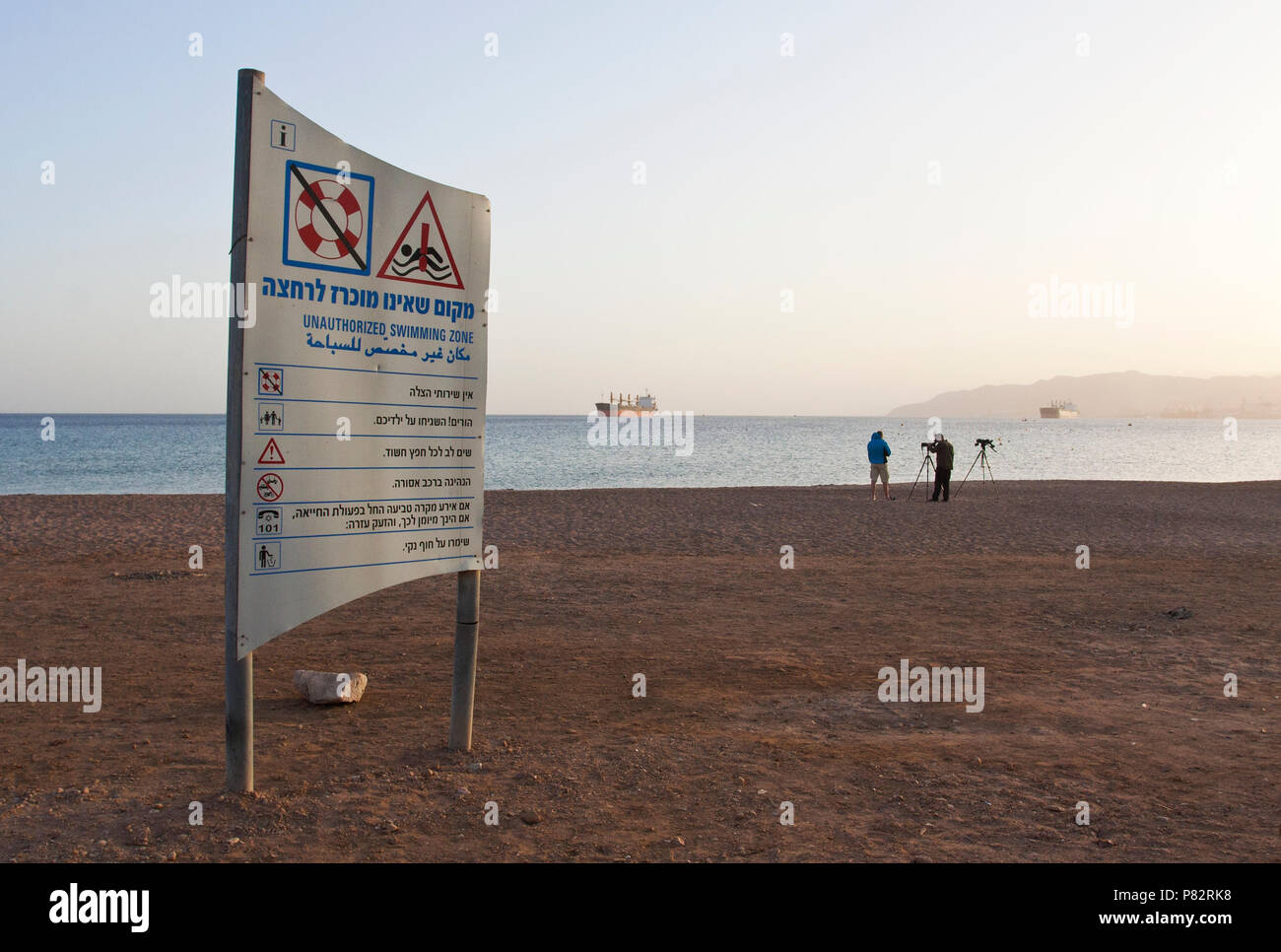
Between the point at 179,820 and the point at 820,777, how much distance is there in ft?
9.89

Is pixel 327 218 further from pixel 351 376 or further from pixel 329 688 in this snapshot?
pixel 329 688

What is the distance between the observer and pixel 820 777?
5.06 metres

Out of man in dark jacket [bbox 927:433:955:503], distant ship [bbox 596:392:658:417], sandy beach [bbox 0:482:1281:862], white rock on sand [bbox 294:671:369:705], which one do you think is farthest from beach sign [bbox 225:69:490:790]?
distant ship [bbox 596:392:658:417]

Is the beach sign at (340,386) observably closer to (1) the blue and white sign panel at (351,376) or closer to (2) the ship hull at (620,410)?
(1) the blue and white sign panel at (351,376)

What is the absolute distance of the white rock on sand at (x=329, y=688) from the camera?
629 cm

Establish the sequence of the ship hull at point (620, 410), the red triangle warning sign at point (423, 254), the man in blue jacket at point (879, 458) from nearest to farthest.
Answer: the red triangle warning sign at point (423, 254), the man in blue jacket at point (879, 458), the ship hull at point (620, 410)

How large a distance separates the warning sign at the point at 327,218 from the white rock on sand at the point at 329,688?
2771 mm

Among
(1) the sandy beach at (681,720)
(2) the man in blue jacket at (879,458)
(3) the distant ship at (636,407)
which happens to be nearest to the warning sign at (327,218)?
(1) the sandy beach at (681,720)

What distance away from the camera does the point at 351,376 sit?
4867mm

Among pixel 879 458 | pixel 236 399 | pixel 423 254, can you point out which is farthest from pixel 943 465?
pixel 236 399

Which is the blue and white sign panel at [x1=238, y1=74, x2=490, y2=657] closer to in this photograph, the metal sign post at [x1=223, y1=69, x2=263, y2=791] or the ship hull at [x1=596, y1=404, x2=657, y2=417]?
the metal sign post at [x1=223, y1=69, x2=263, y2=791]

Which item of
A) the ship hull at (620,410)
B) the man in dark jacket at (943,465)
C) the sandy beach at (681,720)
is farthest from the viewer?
the ship hull at (620,410)

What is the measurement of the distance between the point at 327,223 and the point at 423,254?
0.55m

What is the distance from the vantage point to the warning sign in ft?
15.1
